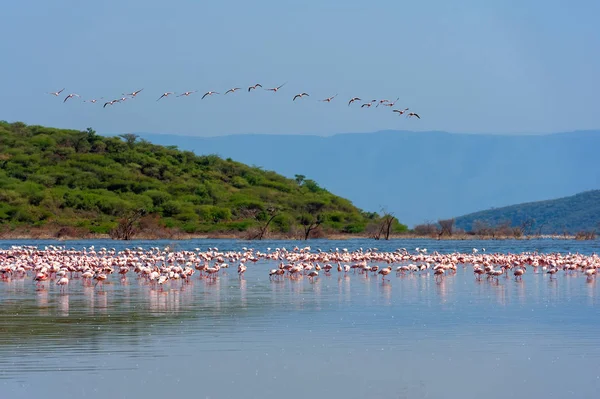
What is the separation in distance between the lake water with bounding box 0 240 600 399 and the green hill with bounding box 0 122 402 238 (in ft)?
131

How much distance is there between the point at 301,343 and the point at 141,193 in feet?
243

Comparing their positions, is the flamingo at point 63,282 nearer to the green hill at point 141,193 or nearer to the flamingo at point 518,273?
the flamingo at point 518,273

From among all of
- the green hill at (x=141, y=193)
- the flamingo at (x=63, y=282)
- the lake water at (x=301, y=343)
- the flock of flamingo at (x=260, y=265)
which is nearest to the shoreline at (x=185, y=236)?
the green hill at (x=141, y=193)

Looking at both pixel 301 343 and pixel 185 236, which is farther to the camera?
pixel 185 236

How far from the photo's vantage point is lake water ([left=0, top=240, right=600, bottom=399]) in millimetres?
11297

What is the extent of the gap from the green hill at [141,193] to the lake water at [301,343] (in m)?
40.0

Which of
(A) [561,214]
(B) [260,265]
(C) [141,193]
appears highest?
(C) [141,193]

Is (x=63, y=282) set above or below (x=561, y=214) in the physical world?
below

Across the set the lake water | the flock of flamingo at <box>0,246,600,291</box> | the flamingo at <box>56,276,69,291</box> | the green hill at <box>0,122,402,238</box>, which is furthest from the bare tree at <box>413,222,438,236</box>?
the flamingo at <box>56,276,69,291</box>

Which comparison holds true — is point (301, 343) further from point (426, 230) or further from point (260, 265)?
point (426, 230)

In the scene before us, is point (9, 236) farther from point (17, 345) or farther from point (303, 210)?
point (17, 345)

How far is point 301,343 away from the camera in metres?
14.4

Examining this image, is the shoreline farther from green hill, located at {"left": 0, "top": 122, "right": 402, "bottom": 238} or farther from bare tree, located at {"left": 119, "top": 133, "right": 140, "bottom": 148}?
bare tree, located at {"left": 119, "top": 133, "right": 140, "bottom": 148}

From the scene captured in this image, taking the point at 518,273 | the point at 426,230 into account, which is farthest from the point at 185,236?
the point at 518,273
